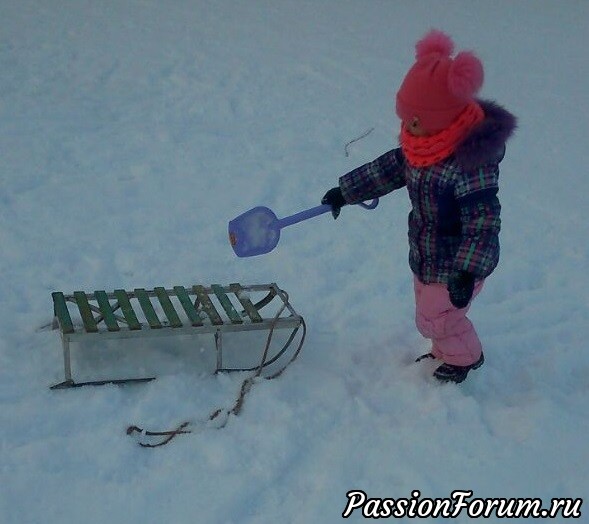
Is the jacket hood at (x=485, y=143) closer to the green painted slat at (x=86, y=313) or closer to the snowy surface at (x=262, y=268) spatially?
the snowy surface at (x=262, y=268)

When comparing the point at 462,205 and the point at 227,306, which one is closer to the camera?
the point at 462,205

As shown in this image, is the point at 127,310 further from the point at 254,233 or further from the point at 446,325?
the point at 446,325

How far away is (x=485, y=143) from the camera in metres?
2.63

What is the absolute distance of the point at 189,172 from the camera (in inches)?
203

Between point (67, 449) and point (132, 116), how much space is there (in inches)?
145

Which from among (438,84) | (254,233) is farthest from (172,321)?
(438,84)

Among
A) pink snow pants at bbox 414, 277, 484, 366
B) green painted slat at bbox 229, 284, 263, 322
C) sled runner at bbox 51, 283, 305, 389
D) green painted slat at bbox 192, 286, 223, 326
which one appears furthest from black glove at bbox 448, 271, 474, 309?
green painted slat at bbox 192, 286, 223, 326

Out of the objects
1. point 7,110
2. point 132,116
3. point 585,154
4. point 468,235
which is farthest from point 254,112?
point 468,235

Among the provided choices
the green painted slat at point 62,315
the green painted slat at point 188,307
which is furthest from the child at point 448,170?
the green painted slat at point 62,315

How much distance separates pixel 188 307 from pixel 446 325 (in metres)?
1.06

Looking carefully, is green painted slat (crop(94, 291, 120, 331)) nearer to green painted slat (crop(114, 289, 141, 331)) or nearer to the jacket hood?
green painted slat (crop(114, 289, 141, 331))

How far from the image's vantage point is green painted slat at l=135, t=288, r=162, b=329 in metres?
3.10

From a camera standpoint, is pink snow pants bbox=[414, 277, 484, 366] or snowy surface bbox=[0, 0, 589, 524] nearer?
snowy surface bbox=[0, 0, 589, 524]

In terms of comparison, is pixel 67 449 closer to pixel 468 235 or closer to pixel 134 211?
pixel 468 235
